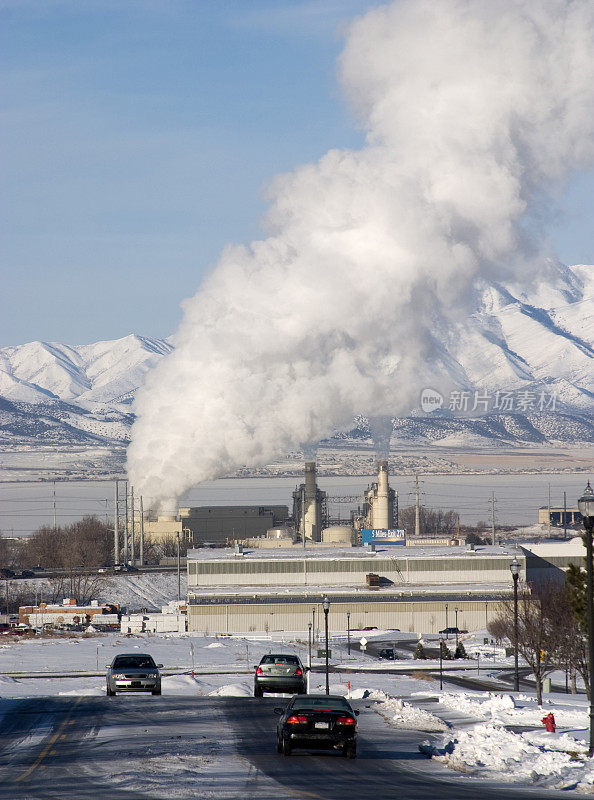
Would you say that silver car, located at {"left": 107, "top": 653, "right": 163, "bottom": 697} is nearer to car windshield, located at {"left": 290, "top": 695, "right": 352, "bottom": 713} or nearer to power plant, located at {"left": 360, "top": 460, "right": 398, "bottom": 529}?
car windshield, located at {"left": 290, "top": 695, "right": 352, "bottom": 713}

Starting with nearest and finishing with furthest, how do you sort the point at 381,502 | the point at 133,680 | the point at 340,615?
the point at 133,680 < the point at 340,615 < the point at 381,502

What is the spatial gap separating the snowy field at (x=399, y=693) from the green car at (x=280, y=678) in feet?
6.66

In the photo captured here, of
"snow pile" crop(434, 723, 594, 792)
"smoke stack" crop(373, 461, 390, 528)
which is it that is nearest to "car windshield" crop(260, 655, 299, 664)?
"snow pile" crop(434, 723, 594, 792)

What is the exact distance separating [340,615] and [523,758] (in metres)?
89.6

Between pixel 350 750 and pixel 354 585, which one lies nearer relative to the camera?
pixel 350 750

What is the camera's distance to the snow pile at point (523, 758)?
24656 millimetres

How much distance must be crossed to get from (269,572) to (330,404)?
138 ft

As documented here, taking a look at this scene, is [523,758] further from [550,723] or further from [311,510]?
[311,510]

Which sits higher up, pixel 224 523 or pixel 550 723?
pixel 224 523

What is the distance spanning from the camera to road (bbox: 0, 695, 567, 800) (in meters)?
22.7

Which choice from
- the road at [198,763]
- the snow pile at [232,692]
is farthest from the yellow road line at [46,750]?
the snow pile at [232,692]

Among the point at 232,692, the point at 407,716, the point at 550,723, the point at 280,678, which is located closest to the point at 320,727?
the point at 550,723

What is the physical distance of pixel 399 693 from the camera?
160 feet

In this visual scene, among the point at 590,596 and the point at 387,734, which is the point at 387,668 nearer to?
the point at 387,734
